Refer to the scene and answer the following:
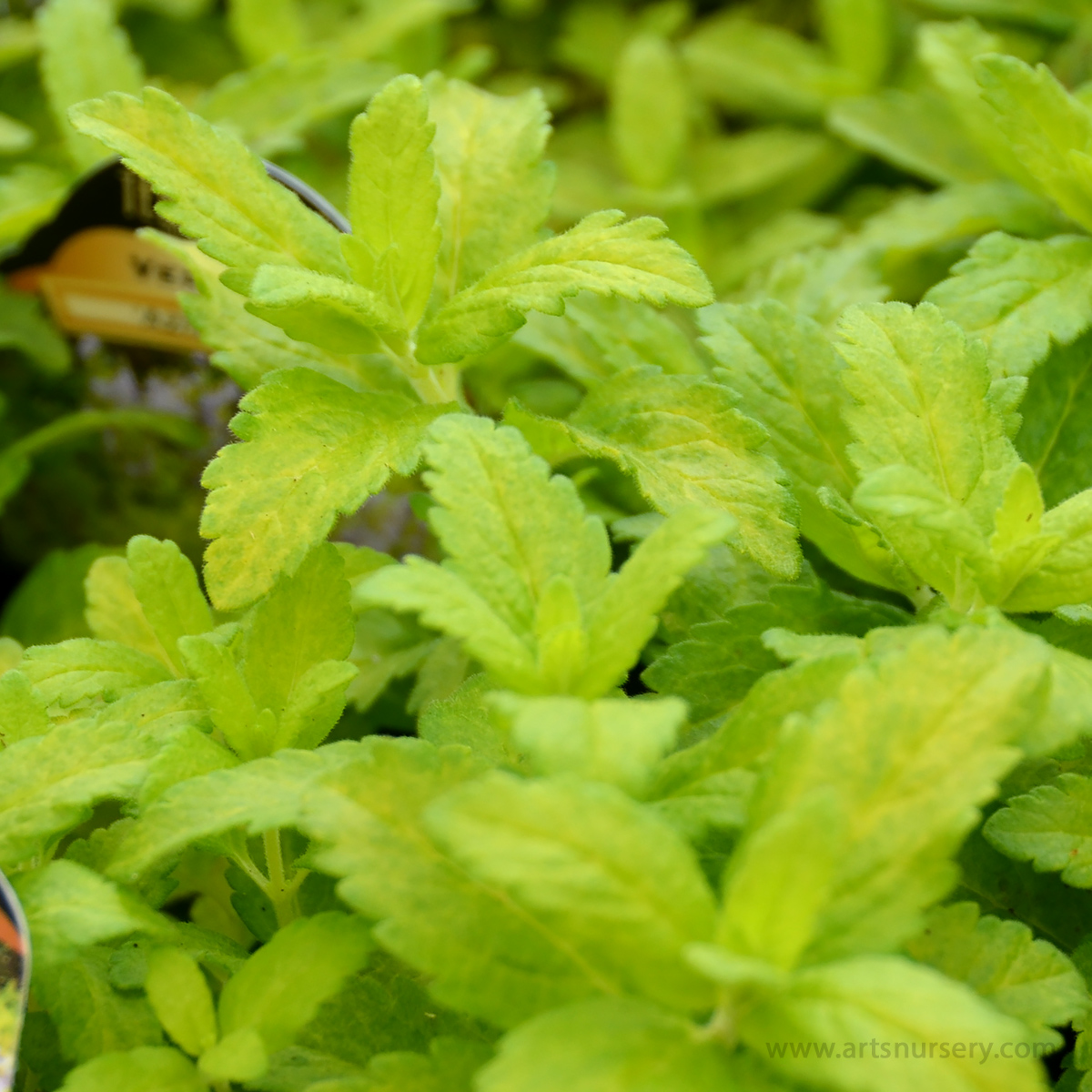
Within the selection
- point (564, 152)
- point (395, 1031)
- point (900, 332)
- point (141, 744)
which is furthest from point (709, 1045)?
point (564, 152)

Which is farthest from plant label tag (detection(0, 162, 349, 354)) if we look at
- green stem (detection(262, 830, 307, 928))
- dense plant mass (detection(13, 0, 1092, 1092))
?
green stem (detection(262, 830, 307, 928))

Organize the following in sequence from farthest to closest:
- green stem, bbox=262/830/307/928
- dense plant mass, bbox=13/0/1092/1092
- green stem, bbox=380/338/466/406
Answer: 1. green stem, bbox=380/338/466/406
2. green stem, bbox=262/830/307/928
3. dense plant mass, bbox=13/0/1092/1092

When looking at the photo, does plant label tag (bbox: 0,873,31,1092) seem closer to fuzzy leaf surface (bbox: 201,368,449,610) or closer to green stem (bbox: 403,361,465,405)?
fuzzy leaf surface (bbox: 201,368,449,610)

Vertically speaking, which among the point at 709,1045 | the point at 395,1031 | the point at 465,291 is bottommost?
the point at 395,1031

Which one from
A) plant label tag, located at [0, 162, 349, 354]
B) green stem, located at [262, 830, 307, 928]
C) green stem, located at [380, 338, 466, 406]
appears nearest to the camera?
green stem, located at [262, 830, 307, 928]

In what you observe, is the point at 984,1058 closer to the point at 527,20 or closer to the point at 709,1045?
the point at 709,1045

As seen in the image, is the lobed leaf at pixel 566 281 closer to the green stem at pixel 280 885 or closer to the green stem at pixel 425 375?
the green stem at pixel 425 375

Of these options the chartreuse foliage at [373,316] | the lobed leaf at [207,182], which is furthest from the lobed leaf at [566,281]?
the lobed leaf at [207,182]

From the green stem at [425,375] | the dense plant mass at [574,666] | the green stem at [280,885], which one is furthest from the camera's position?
the green stem at [425,375]
